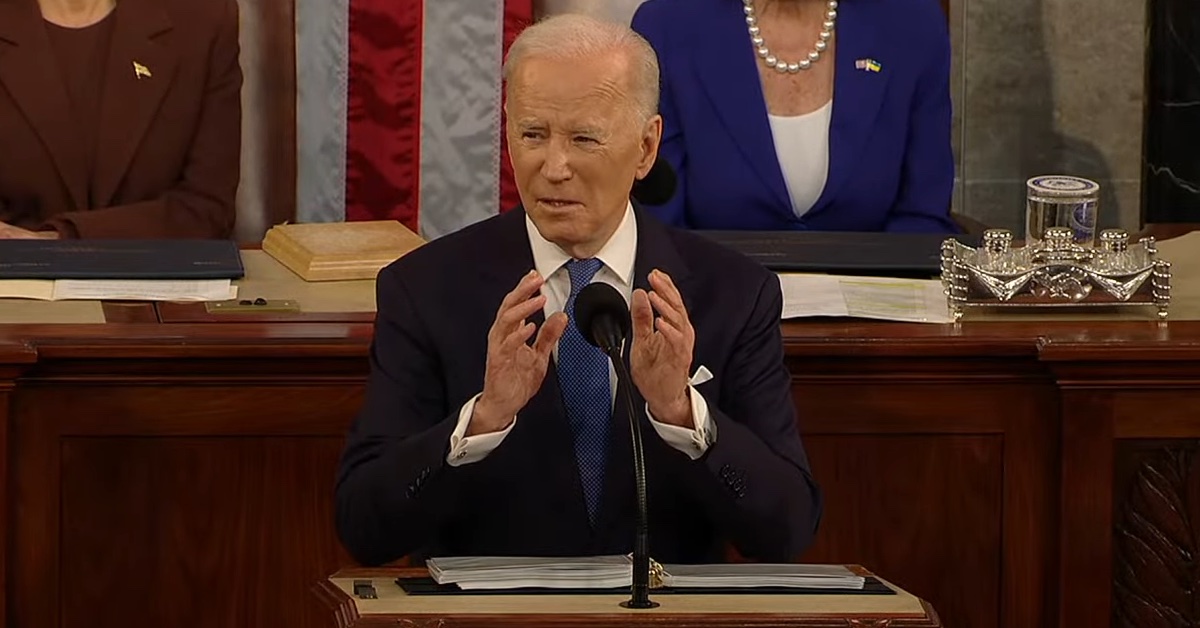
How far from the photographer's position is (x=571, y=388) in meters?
3.06

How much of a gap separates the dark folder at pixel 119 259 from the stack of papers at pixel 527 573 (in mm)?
1486

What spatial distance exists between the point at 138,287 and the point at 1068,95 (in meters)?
3.19

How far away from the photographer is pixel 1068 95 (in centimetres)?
629

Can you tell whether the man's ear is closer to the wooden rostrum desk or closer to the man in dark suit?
the man in dark suit

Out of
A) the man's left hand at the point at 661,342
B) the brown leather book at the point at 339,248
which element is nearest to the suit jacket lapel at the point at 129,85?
the brown leather book at the point at 339,248

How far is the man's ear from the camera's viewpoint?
3.06 metres

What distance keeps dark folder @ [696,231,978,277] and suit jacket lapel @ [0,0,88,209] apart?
148 cm

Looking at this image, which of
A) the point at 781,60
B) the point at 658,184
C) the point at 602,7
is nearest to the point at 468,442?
the point at 658,184

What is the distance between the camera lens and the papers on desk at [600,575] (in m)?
2.54

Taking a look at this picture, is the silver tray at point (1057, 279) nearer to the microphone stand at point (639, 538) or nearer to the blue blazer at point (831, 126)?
the blue blazer at point (831, 126)

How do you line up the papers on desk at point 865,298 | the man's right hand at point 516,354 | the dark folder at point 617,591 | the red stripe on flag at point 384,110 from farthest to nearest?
the red stripe on flag at point 384,110, the papers on desk at point 865,298, the man's right hand at point 516,354, the dark folder at point 617,591

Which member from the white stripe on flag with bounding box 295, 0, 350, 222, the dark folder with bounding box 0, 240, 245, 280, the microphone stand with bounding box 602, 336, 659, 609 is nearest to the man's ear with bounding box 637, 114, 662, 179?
the microphone stand with bounding box 602, 336, 659, 609

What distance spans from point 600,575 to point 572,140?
639mm

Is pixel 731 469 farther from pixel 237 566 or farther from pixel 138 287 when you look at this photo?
pixel 138 287
